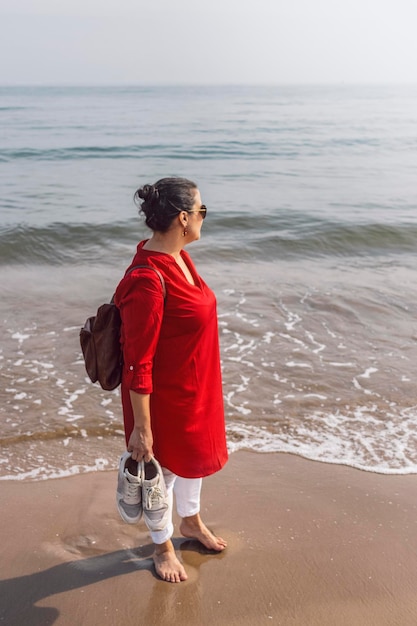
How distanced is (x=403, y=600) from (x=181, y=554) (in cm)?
102

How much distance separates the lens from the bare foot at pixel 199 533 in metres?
3.26

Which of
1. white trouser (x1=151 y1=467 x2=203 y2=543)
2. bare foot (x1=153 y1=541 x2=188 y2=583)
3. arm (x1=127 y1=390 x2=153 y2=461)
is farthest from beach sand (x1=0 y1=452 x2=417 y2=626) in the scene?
arm (x1=127 y1=390 x2=153 y2=461)

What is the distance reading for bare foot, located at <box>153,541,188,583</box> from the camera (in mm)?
3029

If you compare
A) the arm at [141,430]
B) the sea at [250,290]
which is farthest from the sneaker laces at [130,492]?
the sea at [250,290]

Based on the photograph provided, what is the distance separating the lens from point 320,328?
22.3 ft

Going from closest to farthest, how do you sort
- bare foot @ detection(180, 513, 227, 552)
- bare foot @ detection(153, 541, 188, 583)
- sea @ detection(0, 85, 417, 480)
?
bare foot @ detection(153, 541, 188, 583)
bare foot @ detection(180, 513, 227, 552)
sea @ detection(0, 85, 417, 480)

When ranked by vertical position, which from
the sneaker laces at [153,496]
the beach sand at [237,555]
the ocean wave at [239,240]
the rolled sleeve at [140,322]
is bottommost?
the ocean wave at [239,240]

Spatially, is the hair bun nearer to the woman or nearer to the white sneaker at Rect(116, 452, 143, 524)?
the woman

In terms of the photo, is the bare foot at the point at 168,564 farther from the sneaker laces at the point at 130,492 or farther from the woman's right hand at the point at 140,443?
the woman's right hand at the point at 140,443

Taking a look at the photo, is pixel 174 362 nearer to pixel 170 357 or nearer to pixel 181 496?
pixel 170 357

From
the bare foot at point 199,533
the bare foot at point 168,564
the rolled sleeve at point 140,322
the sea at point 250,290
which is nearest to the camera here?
the rolled sleeve at point 140,322

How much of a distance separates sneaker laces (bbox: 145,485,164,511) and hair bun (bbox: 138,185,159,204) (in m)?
1.19

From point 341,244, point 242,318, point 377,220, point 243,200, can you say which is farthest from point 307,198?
point 242,318

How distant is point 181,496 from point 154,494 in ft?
1.12
